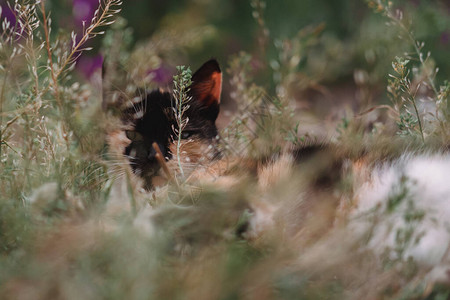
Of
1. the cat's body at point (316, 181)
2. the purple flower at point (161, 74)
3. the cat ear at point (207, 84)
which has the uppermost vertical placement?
the cat ear at point (207, 84)

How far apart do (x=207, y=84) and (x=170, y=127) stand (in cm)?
16

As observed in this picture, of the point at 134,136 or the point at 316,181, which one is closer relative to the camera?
the point at 316,181

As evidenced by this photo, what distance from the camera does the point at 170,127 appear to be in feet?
3.97

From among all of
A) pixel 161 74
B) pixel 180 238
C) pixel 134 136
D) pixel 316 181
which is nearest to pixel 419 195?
pixel 316 181

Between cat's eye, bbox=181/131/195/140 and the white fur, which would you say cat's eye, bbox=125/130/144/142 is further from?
the white fur

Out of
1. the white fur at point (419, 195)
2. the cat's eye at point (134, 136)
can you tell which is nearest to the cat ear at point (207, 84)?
the cat's eye at point (134, 136)

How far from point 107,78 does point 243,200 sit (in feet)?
1.90

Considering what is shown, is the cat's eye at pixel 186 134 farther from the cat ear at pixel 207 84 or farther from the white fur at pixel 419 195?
the white fur at pixel 419 195

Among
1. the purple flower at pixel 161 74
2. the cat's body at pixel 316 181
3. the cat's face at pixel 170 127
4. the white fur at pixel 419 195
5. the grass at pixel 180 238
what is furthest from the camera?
the purple flower at pixel 161 74

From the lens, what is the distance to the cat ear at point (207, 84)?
4.01 ft

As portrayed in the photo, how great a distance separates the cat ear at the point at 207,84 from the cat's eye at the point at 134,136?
0.58 feet

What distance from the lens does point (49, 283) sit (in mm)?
557

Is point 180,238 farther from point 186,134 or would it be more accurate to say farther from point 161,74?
point 161,74

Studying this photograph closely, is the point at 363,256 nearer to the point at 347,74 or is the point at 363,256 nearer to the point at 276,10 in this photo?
the point at 347,74
